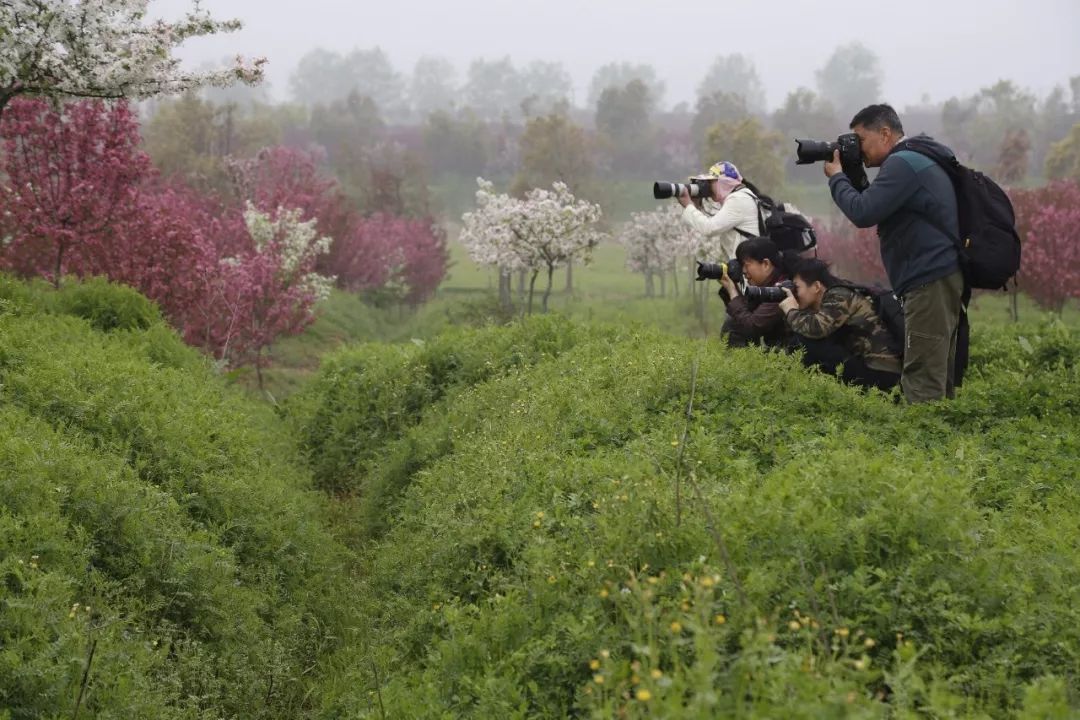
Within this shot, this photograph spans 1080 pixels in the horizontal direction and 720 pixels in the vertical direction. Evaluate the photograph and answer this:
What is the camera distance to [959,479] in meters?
4.23

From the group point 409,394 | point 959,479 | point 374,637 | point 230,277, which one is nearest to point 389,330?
point 230,277

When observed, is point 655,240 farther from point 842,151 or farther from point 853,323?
point 842,151

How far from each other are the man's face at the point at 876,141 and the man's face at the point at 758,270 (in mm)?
1370

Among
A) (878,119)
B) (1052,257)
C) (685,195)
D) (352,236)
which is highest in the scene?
(878,119)

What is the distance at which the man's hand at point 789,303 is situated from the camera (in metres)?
7.14

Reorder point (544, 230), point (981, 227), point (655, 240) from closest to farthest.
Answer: point (981, 227), point (544, 230), point (655, 240)

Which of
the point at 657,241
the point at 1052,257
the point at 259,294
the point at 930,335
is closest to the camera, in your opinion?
the point at 930,335

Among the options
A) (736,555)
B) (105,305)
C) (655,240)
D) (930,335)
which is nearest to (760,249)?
(930,335)

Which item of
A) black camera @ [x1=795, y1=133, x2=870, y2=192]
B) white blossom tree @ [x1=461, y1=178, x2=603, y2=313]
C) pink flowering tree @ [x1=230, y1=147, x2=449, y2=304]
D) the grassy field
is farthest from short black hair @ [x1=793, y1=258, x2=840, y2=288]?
pink flowering tree @ [x1=230, y1=147, x2=449, y2=304]

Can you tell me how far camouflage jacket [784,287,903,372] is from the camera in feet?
22.7

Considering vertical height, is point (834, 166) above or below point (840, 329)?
above

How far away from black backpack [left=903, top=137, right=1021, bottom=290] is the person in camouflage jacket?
0.90 m

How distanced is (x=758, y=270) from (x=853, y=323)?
948 mm

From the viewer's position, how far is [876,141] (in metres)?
6.37
